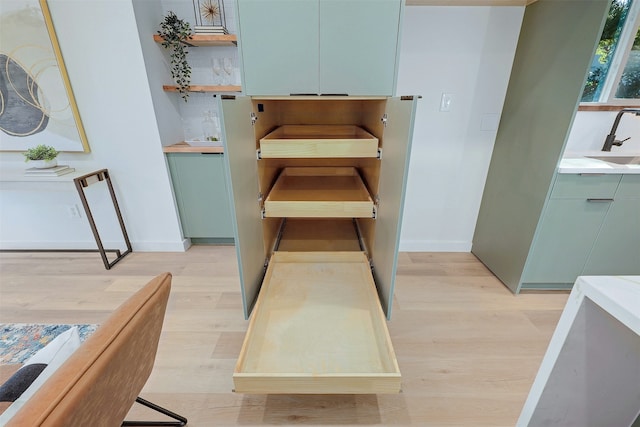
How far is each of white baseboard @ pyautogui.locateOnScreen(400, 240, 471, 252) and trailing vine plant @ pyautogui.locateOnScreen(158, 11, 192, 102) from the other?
2.29 metres

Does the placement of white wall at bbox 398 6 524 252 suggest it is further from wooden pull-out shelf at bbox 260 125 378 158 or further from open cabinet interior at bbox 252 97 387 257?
wooden pull-out shelf at bbox 260 125 378 158

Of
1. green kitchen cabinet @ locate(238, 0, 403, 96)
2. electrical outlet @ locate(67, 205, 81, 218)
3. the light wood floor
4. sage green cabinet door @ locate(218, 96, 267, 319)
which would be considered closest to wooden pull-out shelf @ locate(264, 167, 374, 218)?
sage green cabinet door @ locate(218, 96, 267, 319)

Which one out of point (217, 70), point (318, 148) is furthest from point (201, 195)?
point (318, 148)

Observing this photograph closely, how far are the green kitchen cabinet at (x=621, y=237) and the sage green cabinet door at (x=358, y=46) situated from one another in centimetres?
158

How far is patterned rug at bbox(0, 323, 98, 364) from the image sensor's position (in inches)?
55.4

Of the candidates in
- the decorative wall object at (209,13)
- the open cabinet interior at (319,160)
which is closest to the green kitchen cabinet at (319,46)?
the open cabinet interior at (319,160)

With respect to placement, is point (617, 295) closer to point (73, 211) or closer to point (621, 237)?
point (621, 237)

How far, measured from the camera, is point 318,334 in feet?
3.98

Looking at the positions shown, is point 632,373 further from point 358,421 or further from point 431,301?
point 431,301

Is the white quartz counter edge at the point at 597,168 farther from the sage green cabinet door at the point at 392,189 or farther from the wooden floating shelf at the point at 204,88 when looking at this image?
the wooden floating shelf at the point at 204,88

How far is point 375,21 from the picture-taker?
1140mm

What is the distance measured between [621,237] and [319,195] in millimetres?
1915

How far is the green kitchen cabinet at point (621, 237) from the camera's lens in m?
1.61

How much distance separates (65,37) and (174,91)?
0.70m
